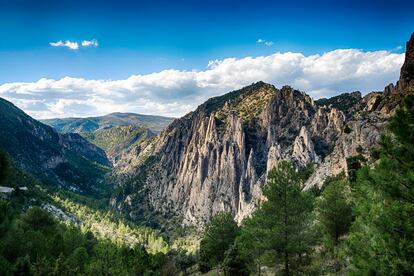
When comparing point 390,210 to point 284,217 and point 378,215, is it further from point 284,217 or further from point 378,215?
point 284,217

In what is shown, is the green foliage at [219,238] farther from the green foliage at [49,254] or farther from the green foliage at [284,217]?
the green foliage at [284,217]

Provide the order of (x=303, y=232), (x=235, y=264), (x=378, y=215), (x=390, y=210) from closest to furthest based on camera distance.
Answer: (x=390, y=210)
(x=378, y=215)
(x=303, y=232)
(x=235, y=264)

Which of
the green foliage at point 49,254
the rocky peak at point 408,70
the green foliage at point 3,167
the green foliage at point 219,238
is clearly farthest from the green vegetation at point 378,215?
the rocky peak at point 408,70

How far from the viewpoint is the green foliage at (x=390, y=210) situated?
1425cm

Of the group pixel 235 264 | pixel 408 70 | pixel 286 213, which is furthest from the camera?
pixel 408 70

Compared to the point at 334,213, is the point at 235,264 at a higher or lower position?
lower

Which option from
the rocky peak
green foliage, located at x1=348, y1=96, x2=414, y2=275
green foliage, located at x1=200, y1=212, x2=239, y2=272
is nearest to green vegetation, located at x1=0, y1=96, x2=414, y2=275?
Result: green foliage, located at x1=348, y1=96, x2=414, y2=275

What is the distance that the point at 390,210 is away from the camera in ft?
47.6

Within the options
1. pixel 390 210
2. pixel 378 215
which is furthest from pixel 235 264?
pixel 390 210

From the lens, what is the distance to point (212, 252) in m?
56.6

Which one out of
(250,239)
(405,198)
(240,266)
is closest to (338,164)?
(240,266)

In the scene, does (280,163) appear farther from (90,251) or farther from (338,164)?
(338,164)

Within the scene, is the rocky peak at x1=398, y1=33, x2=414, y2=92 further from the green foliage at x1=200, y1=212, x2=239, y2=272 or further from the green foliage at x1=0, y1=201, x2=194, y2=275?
the green foliage at x1=0, y1=201, x2=194, y2=275

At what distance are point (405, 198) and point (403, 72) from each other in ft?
275
